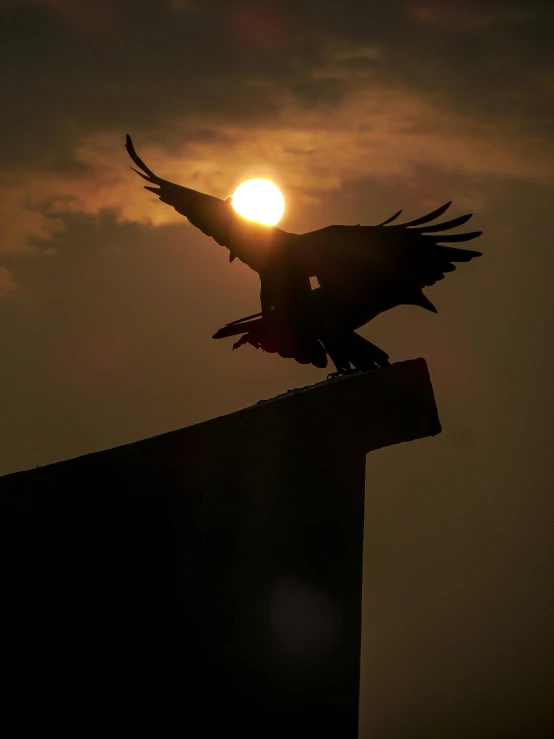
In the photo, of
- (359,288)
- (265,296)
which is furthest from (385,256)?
(265,296)

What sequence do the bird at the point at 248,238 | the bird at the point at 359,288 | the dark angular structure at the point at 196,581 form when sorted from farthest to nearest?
the bird at the point at 248,238 → the bird at the point at 359,288 → the dark angular structure at the point at 196,581

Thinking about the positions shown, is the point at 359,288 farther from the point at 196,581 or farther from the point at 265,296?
the point at 196,581

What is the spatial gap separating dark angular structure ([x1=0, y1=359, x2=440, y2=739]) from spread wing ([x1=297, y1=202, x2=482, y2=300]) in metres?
2.79

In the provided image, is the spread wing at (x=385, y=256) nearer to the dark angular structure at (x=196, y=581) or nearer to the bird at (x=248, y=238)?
the bird at (x=248, y=238)

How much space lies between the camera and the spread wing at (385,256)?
7.80 m

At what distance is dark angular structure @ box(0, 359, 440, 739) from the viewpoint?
15.5 ft

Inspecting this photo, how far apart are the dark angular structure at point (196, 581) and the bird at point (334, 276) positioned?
2.58 m

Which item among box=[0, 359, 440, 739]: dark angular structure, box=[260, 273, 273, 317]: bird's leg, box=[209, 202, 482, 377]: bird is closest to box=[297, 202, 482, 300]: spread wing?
box=[209, 202, 482, 377]: bird

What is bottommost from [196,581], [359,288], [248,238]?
[196,581]

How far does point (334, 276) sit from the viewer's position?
805 centimetres

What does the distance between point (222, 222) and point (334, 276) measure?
128cm

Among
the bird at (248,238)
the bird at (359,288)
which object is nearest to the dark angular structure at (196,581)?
the bird at (359,288)

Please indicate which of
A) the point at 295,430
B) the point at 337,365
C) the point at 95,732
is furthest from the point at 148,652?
the point at 337,365

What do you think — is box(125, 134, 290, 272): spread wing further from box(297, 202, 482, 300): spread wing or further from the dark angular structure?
the dark angular structure
